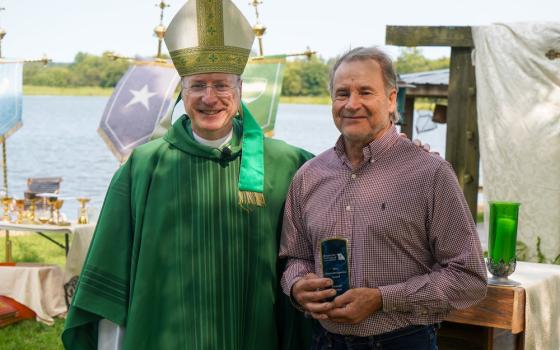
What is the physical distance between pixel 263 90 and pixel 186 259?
4.14m

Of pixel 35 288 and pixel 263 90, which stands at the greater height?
pixel 263 90

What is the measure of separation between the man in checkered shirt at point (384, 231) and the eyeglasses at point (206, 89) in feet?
1.58

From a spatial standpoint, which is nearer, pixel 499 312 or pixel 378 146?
pixel 378 146

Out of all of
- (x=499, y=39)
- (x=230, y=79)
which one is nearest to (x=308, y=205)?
(x=230, y=79)

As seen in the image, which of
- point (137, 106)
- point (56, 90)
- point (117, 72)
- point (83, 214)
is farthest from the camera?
point (56, 90)

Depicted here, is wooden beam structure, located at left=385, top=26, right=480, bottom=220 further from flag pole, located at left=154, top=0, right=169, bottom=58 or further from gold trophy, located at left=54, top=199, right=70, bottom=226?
gold trophy, located at left=54, top=199, right=70, bottom=226

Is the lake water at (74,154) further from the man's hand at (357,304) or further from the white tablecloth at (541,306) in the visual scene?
the man's hand at (357,304)

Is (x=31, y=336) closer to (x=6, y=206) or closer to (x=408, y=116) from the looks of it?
(x=6, y=206)

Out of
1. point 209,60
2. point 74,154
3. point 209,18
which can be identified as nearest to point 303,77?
point 74,154

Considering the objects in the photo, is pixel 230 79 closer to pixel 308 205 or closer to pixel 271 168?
pixel 271 168

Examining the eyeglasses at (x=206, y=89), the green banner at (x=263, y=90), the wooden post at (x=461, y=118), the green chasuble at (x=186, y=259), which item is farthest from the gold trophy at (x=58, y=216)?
the eyeglasses at (x=206, y=89)

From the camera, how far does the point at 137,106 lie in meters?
8.41

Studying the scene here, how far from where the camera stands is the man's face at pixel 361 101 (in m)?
2.93

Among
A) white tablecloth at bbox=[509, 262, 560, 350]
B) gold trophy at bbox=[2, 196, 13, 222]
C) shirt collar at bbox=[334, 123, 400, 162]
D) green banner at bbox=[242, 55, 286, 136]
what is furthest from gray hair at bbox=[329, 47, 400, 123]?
gold trophy at bbox=[2, 196, 13, 222]
